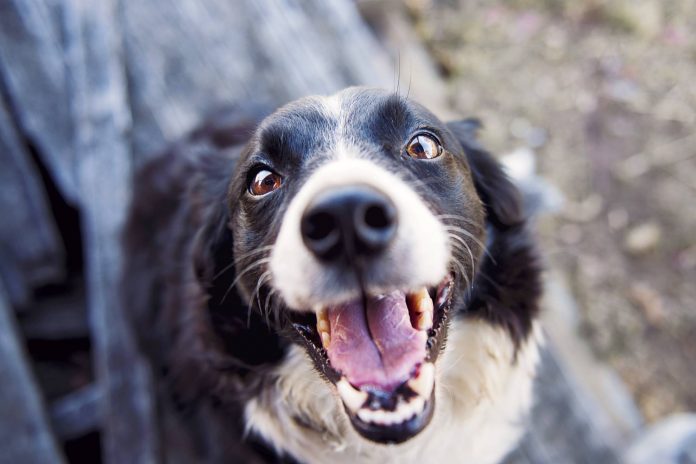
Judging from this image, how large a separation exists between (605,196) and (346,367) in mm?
2594

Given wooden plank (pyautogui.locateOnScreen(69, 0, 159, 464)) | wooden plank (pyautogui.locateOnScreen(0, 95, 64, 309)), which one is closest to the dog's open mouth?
wooden plank (pyautogui.locateOnScreen(69, 0, 159, 464))

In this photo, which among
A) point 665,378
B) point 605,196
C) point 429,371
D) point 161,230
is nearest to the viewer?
point 429,371

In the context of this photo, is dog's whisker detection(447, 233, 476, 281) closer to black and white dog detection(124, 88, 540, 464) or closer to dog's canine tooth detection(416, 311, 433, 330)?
black and white dog detection(124, 88, 540, 464)

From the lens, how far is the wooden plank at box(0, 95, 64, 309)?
2.10 m

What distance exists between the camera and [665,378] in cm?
294

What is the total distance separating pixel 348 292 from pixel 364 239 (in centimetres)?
13

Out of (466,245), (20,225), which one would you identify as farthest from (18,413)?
(466,245)

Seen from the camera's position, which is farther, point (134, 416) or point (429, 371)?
point (134, 416)

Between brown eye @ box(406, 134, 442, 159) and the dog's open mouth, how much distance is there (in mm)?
336

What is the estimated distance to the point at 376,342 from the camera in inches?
54.9

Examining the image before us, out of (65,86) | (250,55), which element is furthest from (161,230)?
(250,55)

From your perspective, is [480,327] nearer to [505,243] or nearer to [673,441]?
[505,243]

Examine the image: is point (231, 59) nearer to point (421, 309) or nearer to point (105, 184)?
point (105, 184)

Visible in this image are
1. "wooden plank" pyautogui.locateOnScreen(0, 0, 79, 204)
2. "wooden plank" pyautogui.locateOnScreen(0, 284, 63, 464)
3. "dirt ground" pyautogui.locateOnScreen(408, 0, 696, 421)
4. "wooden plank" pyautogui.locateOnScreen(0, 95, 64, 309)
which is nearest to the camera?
"wooden plank" pyautogui.locateOnScreen(0, 284, 63, 464)
